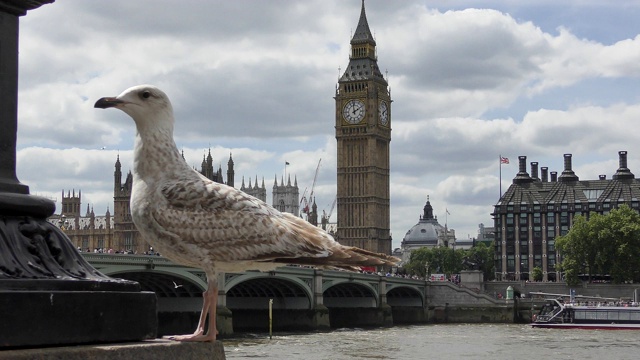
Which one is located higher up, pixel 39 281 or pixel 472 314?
pixel 39 281

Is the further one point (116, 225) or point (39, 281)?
point (116, 225)

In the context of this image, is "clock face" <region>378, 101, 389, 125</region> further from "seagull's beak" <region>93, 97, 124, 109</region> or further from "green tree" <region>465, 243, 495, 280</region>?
"seagull's beak" <region>93, 97, 124, 109</region>

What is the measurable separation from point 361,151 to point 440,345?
73.6m

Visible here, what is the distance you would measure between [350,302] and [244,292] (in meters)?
14.0

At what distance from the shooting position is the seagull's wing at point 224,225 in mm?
4484

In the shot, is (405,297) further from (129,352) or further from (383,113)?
(129,352)

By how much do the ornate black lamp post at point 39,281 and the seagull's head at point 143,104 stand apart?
1.37 feet

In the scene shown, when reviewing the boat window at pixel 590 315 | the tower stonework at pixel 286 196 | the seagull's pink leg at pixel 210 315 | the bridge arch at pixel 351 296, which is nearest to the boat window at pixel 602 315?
the boat window at pixel 590 315

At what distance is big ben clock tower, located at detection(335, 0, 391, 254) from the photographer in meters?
116

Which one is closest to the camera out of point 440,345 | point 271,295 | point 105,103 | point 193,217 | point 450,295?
point 105,103

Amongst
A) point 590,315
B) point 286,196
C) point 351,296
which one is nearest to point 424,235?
point 286,196

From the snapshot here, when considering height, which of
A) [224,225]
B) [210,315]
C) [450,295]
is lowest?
[450,295]

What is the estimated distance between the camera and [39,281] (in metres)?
3.87

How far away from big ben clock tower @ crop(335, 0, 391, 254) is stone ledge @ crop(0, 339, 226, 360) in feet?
365
